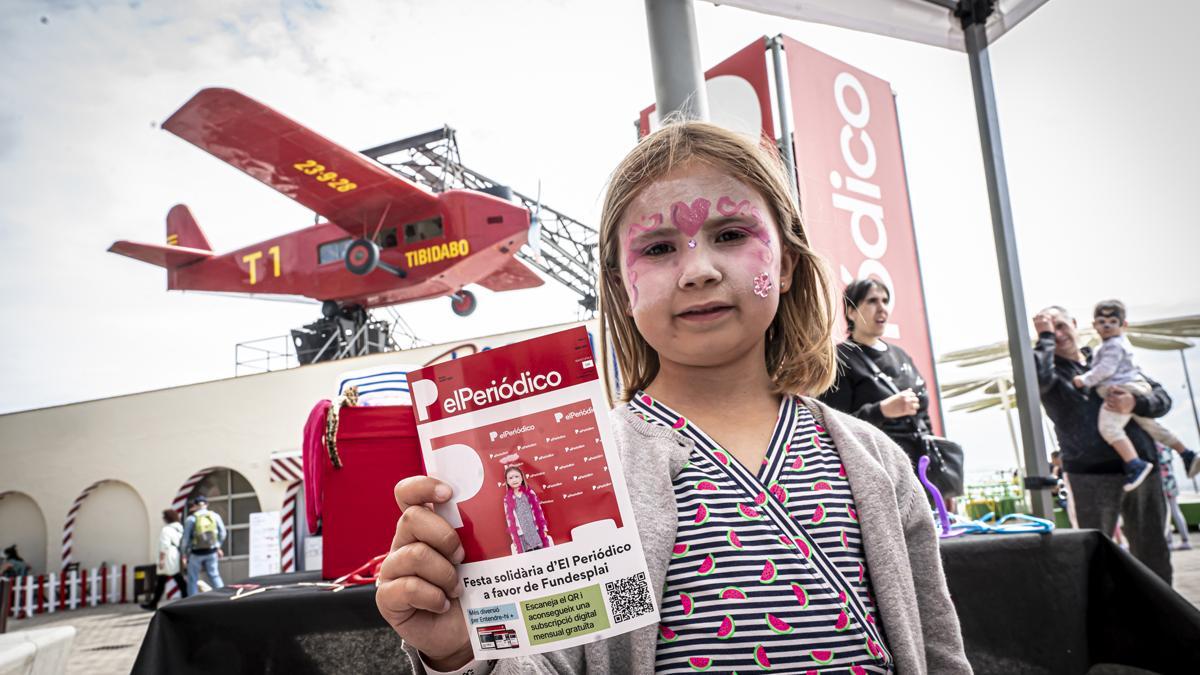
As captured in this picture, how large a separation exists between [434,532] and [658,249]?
513mm

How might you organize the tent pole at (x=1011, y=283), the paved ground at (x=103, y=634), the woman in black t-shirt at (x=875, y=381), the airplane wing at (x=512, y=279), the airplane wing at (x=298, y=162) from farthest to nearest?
the airplane wing at (x=512, y=279)
the airplane wing at (x=298, y=162)
the paved ground at (x=103, y=634)
the tent pole at (x=1011, y=283)
the woman in black t-shirt at (x=875, y=381)

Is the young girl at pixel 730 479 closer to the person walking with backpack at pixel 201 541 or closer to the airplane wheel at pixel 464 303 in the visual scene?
the person walking with backpack at pixel 201 541

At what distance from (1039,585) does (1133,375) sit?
8.52 ft

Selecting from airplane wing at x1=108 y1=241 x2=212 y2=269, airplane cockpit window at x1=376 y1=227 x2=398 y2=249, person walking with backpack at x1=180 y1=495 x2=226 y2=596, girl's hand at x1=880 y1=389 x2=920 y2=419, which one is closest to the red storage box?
girl's hand at x1=880 y1=389 x2=920 y2=419

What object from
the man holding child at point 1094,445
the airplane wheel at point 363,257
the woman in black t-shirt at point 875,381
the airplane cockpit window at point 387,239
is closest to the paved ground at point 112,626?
the man holding child at point 1094,445

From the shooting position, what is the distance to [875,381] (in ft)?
7.85

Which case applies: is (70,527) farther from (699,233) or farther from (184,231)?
(699,233)

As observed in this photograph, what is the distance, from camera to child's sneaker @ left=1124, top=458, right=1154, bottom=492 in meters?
3.32

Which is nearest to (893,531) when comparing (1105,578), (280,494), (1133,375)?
(1105,578)

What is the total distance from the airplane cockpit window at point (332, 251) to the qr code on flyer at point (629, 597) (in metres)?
14.8

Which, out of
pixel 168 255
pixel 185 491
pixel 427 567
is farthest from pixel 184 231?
pixel 427 567

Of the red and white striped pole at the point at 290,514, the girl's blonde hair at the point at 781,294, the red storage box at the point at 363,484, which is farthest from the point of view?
the red and white striped pole at the point at 290,514

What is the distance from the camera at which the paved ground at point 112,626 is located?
5.24 meters

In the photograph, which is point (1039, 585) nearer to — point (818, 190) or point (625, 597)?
point (625, 597)
